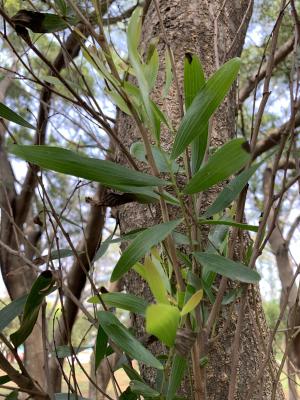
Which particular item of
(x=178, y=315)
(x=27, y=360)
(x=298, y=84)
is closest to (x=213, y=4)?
(x=298, y=84)

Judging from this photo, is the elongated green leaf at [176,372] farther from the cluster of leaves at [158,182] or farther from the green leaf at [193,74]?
the green leaf at [193,74]

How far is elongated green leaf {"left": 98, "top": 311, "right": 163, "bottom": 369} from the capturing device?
0.39 meters

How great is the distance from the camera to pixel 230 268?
0.37 m

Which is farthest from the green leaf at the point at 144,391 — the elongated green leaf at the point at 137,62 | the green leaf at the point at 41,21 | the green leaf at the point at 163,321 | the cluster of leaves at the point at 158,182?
the green leaf at the point at 41,21

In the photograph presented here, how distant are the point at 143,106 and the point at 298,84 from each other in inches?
6.7

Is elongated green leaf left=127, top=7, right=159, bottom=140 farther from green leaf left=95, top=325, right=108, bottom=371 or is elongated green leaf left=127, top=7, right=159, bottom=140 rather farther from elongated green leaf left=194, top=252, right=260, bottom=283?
green leaf left=95, top=325, right=108, bottom=371

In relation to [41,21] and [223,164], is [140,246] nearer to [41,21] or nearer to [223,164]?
[223,164]

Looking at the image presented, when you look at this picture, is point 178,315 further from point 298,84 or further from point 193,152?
point 298,84

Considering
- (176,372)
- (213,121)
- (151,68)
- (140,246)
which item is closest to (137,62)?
(151,68)

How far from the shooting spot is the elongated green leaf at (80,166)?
0.32 metres

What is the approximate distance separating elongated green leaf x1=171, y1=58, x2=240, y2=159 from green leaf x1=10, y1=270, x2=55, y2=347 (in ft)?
0.58

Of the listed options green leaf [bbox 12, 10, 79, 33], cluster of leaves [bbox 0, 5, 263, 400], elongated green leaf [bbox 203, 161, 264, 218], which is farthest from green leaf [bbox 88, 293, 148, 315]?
green leaf [bbox 12, 10, 79, 33]

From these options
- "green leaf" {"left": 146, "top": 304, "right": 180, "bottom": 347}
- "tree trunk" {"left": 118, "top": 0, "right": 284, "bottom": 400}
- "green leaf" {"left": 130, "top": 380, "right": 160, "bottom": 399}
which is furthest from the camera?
"tree trunk" {"left": 118, "top": 0, "right": 284, "bottom": 400}

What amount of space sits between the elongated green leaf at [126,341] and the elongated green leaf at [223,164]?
141mm
